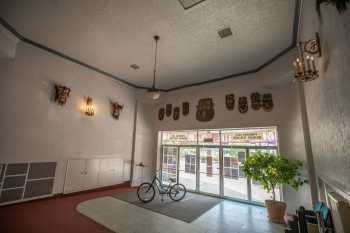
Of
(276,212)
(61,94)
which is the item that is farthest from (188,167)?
(61,94)

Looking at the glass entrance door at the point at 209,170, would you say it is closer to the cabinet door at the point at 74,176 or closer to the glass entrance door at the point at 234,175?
the glass entrance door at the point at 234,175

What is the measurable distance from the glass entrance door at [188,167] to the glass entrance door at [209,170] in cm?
32

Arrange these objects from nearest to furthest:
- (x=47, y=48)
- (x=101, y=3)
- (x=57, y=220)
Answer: (x=101, y=3) → (x=57, y=220) → (x=47, y=48)

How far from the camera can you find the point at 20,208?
386 cm

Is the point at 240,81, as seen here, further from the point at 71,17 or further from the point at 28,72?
the point at 28,72

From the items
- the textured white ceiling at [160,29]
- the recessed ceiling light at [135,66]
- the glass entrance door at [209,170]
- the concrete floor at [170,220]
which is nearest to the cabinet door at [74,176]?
the concrete floor at [170,220]

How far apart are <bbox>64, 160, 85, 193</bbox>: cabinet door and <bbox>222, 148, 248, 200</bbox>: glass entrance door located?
5154mm

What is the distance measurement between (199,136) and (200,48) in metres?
3.69

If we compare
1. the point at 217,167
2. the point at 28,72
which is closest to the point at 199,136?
the point at 217,167

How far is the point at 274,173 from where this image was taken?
3961mm

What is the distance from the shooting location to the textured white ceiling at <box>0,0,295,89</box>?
3.17 metres

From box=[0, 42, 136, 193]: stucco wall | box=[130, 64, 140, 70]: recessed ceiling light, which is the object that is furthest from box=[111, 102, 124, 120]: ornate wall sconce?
box=[130, 64, 140, 70]: recessed ceiling light

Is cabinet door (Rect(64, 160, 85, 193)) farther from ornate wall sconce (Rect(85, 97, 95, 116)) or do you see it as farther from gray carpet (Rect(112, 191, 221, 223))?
ornate wall sconce (Rect(85, 97, 95, 116))

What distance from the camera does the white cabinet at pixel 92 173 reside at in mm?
5098
